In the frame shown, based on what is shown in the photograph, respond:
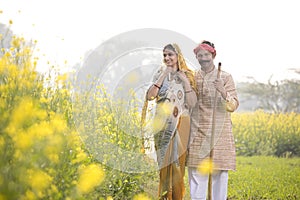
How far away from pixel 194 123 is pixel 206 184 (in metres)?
0.48

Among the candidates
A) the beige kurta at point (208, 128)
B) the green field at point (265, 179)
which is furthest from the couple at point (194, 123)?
the green field at point (265, 179)

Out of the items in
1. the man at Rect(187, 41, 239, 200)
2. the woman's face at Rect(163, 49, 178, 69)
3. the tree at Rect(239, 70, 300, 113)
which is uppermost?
the woman's face at Rect(163, 49, 178, 69)

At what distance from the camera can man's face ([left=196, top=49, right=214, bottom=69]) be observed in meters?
3.75

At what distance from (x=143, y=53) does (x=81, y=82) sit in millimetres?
617

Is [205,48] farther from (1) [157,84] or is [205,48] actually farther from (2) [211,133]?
(2) [211,133]

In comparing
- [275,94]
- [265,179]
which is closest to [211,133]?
[265,179]

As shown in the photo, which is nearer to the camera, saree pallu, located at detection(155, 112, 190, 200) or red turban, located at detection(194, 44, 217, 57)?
red turban, located at detection(194, 44, 217, 57)

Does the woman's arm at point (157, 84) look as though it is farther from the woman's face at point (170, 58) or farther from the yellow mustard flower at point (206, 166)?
the yellow mustard flower at point (206, 166)

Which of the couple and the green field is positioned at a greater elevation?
the couple

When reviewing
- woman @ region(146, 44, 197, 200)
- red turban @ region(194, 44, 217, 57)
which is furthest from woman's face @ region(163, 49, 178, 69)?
red turban @ region(194, 44, 217, 57)

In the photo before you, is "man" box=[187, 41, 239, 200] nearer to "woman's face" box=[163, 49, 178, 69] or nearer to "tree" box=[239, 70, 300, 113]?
"woman's face" box=[163, 49, 178, 69]

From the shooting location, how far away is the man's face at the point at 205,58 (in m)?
3.75

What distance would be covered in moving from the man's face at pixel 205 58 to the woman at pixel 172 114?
4.4 inches

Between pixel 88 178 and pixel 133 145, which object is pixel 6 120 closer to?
pixel 88 178
